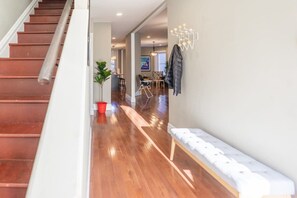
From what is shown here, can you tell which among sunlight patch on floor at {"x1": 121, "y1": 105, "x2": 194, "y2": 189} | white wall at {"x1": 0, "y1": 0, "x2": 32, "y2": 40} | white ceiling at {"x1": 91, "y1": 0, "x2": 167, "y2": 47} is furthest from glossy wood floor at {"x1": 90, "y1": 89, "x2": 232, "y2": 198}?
white ceiling at {"x1": 91, "y1": 0, "x2": 167, "y2": 47}

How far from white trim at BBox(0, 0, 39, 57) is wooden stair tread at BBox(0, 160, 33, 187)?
1.73 metres

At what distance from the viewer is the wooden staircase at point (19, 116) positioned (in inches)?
62.2

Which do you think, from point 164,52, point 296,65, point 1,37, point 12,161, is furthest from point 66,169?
point 164,52

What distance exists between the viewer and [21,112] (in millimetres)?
2180

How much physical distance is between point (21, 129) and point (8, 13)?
2126 mm

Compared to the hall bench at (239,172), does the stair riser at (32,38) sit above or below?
above

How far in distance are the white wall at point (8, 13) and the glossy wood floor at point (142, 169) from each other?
202 cm

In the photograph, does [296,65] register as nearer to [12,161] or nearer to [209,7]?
[209,7]

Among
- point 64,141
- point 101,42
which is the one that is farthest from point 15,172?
point 101,42

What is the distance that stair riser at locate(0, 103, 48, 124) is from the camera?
7.11 ft

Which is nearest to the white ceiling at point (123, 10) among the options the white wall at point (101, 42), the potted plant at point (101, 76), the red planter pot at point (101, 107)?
the white wall at point (101, 42)

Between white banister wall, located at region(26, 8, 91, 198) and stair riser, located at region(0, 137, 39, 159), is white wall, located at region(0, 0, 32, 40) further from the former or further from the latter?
white banister wall, located at region(26, 8, 91, 198)

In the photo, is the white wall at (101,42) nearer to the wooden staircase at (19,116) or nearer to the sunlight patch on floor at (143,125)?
the sunlight patch on floor at (143,125)

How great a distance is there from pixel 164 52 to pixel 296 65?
1598 cm
